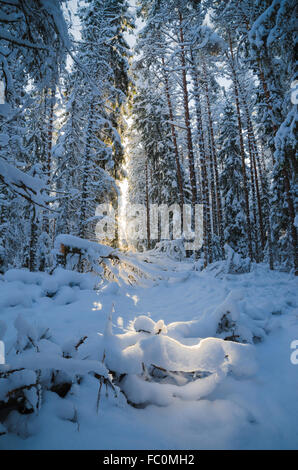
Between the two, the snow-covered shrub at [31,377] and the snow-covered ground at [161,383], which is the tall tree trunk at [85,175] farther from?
the snow-covered shrub at [31,377]

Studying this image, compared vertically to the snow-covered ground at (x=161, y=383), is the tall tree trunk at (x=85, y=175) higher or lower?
higher

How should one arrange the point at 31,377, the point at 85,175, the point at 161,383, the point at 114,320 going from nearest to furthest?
the point at 31,377 < the point at 161,383 < the point at 114,320 < the point at 85,175

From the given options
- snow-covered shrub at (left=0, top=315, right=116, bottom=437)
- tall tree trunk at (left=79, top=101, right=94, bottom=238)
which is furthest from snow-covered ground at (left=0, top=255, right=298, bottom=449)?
tall tree trunk at (left=79, top=101, right=94, bottom=238)

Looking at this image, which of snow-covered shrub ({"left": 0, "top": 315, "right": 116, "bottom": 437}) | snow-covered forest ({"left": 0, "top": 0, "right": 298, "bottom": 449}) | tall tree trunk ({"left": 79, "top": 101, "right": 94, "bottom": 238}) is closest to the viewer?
snow-covered shrub ({"left": 0, "top": 315, "right": 116, "bottom": 437})

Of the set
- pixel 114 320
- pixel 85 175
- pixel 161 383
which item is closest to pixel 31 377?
pixel 161 383

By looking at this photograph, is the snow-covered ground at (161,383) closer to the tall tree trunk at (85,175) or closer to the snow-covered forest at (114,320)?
the snow-covered forest at (114,320)

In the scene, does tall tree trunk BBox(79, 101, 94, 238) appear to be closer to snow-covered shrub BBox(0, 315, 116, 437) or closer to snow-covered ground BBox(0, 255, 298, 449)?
snow-covered ground BBox(0, 255, 298, 449)

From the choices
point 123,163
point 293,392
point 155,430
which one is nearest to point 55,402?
point 155,430

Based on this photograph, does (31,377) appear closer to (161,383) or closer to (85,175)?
(161,383)

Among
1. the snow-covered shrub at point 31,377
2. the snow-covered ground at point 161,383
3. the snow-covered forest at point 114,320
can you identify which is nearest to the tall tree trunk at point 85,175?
the snow-covered forest at point 114,320

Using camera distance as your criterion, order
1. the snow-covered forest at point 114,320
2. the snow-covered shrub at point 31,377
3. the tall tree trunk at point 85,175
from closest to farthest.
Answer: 1. the snow-covered shrub at point 31,377
2. the snow-covered forest at point 114,320
3. the tall tree trunk at point 85,175

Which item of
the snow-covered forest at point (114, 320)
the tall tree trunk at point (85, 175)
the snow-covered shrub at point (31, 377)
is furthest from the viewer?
the tall tree trunk at point (85, 175)

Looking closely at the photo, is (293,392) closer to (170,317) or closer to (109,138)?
(170,317)

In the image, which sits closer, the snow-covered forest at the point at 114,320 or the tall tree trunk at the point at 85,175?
the snow-covered forest at the point at 114,320
